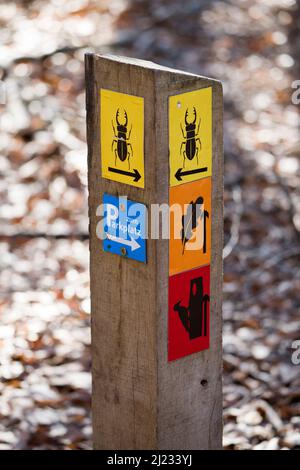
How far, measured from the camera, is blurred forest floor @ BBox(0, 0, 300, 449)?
4.94m

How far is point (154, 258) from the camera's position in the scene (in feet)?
10.9

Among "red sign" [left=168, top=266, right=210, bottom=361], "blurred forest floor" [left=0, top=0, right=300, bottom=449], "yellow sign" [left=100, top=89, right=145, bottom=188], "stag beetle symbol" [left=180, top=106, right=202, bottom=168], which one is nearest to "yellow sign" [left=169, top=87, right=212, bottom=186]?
"stag beetle symbol" [left=180, top=106, right=202, bottom=168]

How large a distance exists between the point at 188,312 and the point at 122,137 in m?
0.64

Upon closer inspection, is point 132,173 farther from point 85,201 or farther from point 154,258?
point 85,201

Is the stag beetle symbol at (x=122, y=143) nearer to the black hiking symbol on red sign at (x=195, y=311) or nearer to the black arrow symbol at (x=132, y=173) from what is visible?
the black arrow symbol at (x=132, y=173)

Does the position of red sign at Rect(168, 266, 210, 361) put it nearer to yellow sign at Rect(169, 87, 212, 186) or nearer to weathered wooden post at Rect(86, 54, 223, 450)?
weathered wooden post at Rect(86, 54, 223, 450)

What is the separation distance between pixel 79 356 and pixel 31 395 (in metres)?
0.40

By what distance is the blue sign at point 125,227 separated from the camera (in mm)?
3330

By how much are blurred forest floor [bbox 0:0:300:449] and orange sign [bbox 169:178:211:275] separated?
147 cm

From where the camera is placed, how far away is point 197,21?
9828 millimetres

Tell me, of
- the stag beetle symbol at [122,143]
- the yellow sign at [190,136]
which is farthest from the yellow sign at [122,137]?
the yellow sign at [190,136]

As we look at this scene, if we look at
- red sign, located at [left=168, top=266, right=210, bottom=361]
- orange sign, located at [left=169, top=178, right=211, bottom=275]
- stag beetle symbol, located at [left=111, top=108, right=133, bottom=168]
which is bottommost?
red sign, located at [left=168, top=266, right=210, bottom=361]

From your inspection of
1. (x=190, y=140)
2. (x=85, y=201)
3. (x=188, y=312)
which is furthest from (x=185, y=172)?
(x=85, y=201)

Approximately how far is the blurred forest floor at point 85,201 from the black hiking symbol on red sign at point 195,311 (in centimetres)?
125
